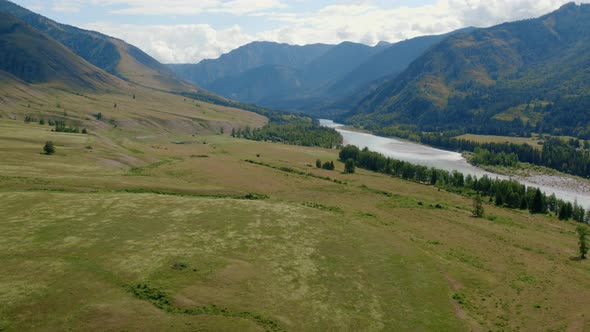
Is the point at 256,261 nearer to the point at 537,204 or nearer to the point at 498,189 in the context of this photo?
the point at 537,204

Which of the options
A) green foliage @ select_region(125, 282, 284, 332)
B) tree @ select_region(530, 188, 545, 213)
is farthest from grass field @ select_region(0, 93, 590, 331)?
tree @ select_region(530, 188, 545, 213)

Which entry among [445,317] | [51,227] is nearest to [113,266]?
[51,227]

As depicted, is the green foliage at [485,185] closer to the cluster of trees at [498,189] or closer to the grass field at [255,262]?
the cluster of trees at [498,189]

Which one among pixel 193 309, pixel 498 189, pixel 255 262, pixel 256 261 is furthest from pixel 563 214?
pixel 193 309

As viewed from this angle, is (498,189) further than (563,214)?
Yes

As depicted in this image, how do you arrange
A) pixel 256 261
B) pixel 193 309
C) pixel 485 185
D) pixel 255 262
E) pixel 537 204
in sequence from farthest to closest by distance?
pixel 485 185
pixel 537 204
pixel 256 261
pixel 255 262
pixel 193 309

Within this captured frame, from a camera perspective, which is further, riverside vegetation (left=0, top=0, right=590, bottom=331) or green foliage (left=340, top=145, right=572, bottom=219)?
green foliage (left=340, top=145, right=572, bottom=219)

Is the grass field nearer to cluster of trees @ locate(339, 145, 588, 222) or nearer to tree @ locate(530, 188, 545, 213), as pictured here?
tree @ locate(530, 188, 545, 213)

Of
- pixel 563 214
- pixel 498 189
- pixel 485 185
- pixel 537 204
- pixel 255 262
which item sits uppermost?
pixel 485 185
